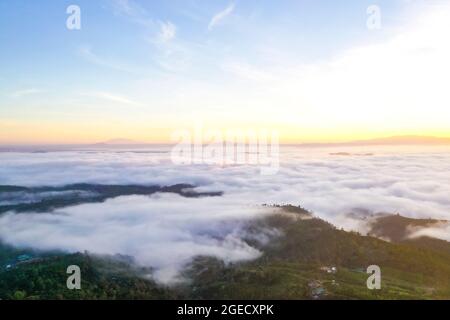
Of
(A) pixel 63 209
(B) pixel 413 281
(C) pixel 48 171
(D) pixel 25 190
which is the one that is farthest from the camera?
(C) pixel 48 171

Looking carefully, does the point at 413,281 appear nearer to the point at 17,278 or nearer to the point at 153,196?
the point at 17,278

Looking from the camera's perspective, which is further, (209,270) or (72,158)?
(72,158)

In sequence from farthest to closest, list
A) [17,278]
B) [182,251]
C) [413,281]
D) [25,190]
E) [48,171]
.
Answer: [48,171] < [25,190] < [182,251] < [413,281] < [17,278]

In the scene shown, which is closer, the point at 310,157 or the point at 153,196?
the point at 153,196

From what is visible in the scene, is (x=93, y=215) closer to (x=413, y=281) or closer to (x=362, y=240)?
(x=362, y=240)

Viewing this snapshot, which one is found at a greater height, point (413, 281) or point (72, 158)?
point (72, 158)

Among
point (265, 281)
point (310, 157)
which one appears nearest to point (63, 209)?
point (265, 281)

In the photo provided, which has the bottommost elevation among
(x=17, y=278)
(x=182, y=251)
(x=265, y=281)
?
(x=182, y=251)
